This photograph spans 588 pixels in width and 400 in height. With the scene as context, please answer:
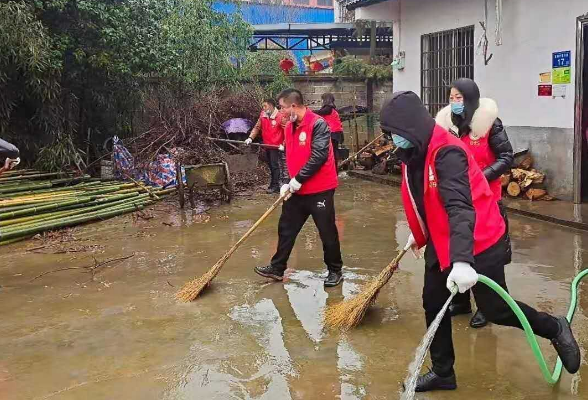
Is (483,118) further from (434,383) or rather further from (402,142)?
(434,383)

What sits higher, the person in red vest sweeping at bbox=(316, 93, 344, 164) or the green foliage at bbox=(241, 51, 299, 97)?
the green foliage at bbox=(241, 51, 299, 97)

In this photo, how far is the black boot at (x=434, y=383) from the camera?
3.46 meters

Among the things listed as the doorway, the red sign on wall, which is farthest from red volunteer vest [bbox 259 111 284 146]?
the doorway

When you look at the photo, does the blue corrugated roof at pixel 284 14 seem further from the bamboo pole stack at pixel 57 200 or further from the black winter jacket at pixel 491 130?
the black winter jacket at pixel 491 130

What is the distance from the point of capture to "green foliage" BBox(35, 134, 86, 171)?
33.1ft

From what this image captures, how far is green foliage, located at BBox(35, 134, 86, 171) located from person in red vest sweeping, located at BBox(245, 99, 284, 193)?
281cm

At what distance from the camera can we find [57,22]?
1055cm

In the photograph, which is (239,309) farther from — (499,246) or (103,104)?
(103,104)

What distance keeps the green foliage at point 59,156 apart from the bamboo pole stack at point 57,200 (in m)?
0.35

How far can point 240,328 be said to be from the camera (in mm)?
4539

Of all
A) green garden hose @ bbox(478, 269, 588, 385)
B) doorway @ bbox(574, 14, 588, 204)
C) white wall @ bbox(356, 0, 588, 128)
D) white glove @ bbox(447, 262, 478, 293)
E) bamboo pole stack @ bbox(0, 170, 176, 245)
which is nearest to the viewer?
white glove @ bbox(447, 262, 478, 293)

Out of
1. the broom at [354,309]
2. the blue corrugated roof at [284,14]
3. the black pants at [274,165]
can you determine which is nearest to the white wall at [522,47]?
the black pants at [274,165]

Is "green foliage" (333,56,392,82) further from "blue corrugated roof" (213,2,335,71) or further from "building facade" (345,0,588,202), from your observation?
"blue corrugated roof" (213,2,335,71)

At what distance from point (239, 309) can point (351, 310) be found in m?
0.95
